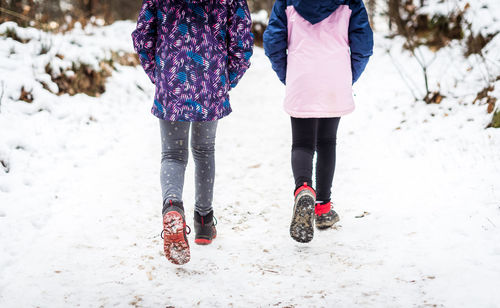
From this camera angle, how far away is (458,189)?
2.96 m

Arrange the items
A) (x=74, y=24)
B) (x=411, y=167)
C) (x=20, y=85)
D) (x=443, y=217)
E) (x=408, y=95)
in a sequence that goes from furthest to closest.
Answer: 1. (x=74, y=24)
2. (x=408, y=95)
3. (x=20, y=85)
4. (x=411, y=167)
5. (x=443, y=217)

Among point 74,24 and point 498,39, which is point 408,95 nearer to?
point 498,39

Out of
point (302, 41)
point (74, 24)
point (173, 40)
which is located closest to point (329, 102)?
point (302, 41)

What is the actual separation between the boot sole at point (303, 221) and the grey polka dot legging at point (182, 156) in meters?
0.67

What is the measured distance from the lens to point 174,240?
2.19 metres

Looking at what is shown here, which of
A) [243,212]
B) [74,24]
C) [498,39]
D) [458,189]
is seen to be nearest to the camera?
[458,189]

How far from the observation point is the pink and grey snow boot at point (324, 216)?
2.74 meters

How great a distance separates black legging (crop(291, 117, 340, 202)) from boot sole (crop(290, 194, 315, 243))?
0.62ft

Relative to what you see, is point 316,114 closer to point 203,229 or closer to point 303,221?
point 303,221

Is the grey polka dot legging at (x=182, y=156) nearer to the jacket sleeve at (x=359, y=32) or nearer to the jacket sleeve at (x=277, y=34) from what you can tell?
the jacket sleeve at (x=277, y=34)

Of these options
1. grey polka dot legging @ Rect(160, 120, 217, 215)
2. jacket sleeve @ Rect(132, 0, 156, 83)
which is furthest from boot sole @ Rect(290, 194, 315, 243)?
jacket sleeve @ Rect(132, 0, 156, 83)

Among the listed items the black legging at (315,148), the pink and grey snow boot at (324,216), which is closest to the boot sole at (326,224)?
the pink and grey snow boot at (324,216)

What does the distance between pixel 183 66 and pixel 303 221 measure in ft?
4.15

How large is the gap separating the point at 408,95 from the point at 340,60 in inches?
151
